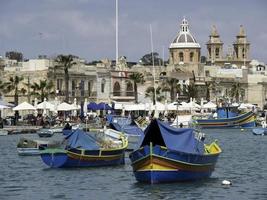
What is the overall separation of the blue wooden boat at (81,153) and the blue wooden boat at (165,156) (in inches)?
315

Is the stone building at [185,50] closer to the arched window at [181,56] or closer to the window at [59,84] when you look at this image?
the arched window at [181,56]

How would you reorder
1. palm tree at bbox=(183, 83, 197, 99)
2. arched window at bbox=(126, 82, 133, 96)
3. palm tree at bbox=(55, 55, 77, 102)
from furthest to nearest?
palm tree at bbox=(183, 83, 197, 99)
arched window at bbox=(126, 82, 133, 96)
palm tree at bbox=(55, 55, 77, 102)

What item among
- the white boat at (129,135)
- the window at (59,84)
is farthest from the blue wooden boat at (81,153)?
the window at (59,84)

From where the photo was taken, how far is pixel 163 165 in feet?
135

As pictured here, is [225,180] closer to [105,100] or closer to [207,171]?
[207,171]

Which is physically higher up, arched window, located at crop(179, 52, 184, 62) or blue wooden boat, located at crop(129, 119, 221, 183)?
arched window, located at crop(179, 52, 184, 62)

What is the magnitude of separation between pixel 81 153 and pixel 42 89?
73668 mm

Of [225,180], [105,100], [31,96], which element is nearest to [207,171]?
[225,180]

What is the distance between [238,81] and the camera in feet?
634

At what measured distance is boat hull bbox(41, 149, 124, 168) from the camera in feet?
163

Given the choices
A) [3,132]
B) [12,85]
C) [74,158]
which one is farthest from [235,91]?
[74,158]

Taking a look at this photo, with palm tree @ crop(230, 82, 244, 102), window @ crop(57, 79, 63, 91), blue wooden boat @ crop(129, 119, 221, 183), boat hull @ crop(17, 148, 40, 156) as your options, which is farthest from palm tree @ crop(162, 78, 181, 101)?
blue wooden boat @ crop(129, 119, 221, 183)

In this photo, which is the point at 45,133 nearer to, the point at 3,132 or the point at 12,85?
the point at 3,132

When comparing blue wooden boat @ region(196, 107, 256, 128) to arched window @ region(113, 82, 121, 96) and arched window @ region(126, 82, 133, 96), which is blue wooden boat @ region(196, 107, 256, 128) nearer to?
arched window @ region(113, 82, 121, 96)
